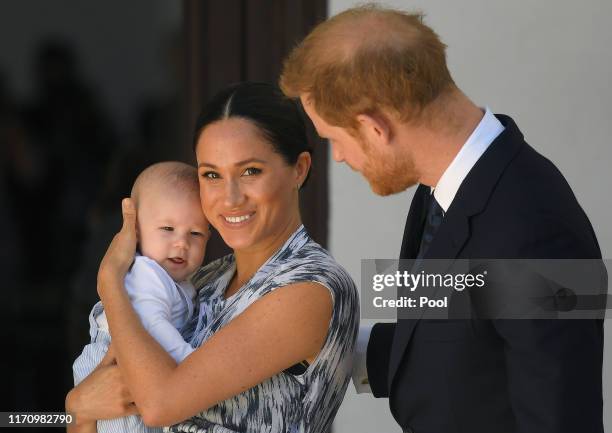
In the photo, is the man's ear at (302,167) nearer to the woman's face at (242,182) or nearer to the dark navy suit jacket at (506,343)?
the woman's face at (242,182)

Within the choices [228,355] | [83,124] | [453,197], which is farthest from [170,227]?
[83,124]

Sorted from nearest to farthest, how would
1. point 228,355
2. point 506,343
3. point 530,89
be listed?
point 506,343, point 228,355, point 530,89

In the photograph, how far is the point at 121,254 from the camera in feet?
7.30

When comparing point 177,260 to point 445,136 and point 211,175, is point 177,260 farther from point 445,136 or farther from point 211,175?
point 445,136

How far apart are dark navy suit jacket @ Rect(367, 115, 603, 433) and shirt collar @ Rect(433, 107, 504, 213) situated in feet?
0.07

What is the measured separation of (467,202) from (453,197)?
0.20 feet

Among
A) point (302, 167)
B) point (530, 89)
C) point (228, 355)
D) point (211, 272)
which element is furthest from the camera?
point (530, 89)

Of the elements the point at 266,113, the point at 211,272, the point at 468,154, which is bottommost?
the point at 211,272

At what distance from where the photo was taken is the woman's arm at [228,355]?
2.00m

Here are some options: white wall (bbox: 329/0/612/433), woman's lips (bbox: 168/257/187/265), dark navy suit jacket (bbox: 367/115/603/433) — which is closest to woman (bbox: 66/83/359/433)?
woman's lips (bbox: 168/257/187/265)

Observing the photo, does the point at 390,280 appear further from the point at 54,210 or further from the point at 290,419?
the point at 54,210

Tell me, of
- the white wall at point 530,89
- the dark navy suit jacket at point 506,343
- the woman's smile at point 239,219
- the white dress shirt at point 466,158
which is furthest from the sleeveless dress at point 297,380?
the white wall at point 530,89

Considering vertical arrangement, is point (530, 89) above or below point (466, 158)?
above

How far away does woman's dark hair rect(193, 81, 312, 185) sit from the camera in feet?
7.24
